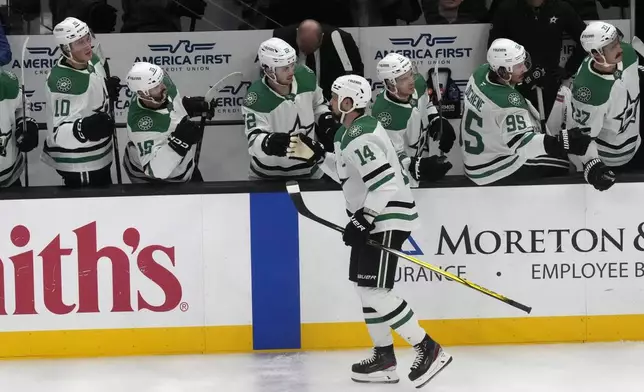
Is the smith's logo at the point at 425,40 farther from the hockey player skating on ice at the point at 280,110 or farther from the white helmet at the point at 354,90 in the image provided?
the white helmet at the point at 354,90

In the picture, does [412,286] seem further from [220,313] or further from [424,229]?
[220,313]

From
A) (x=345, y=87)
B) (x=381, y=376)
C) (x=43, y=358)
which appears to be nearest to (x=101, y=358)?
(x=43, y=358)

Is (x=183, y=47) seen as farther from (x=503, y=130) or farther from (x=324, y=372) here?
(x=324, y=372)

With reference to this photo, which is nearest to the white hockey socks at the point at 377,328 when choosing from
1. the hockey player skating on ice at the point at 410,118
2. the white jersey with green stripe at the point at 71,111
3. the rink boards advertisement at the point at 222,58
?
the hockey player skating on ice at the point at 410,118

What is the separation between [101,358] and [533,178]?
2.18m

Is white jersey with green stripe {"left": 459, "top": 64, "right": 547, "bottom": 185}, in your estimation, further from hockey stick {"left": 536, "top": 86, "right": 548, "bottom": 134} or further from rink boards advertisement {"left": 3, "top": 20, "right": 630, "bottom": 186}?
rink boards advertisement {"left": 3, "top": 20, "right": 630, "bottom": 186}

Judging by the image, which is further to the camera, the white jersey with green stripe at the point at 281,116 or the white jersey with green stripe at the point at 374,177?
the white jersey with green stripe at the point at 281,116

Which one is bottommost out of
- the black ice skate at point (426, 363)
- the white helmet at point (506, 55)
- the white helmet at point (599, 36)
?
the black ice skate at point (426, 363)

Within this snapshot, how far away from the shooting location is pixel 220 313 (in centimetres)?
591

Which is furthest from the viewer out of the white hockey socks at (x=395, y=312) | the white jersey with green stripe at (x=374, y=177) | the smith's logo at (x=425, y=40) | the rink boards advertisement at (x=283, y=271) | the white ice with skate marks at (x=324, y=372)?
the smith's logo at (x=425, y=40)

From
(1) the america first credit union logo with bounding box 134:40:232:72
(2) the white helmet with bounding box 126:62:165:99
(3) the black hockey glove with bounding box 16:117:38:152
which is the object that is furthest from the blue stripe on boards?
(1) the america first credit union logo with bounding box 134:40:232:72

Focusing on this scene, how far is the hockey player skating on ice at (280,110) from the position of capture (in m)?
6.02

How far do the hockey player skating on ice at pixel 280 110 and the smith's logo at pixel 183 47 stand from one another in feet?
3.95

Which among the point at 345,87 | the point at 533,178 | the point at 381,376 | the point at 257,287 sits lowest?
the point at 381,376
